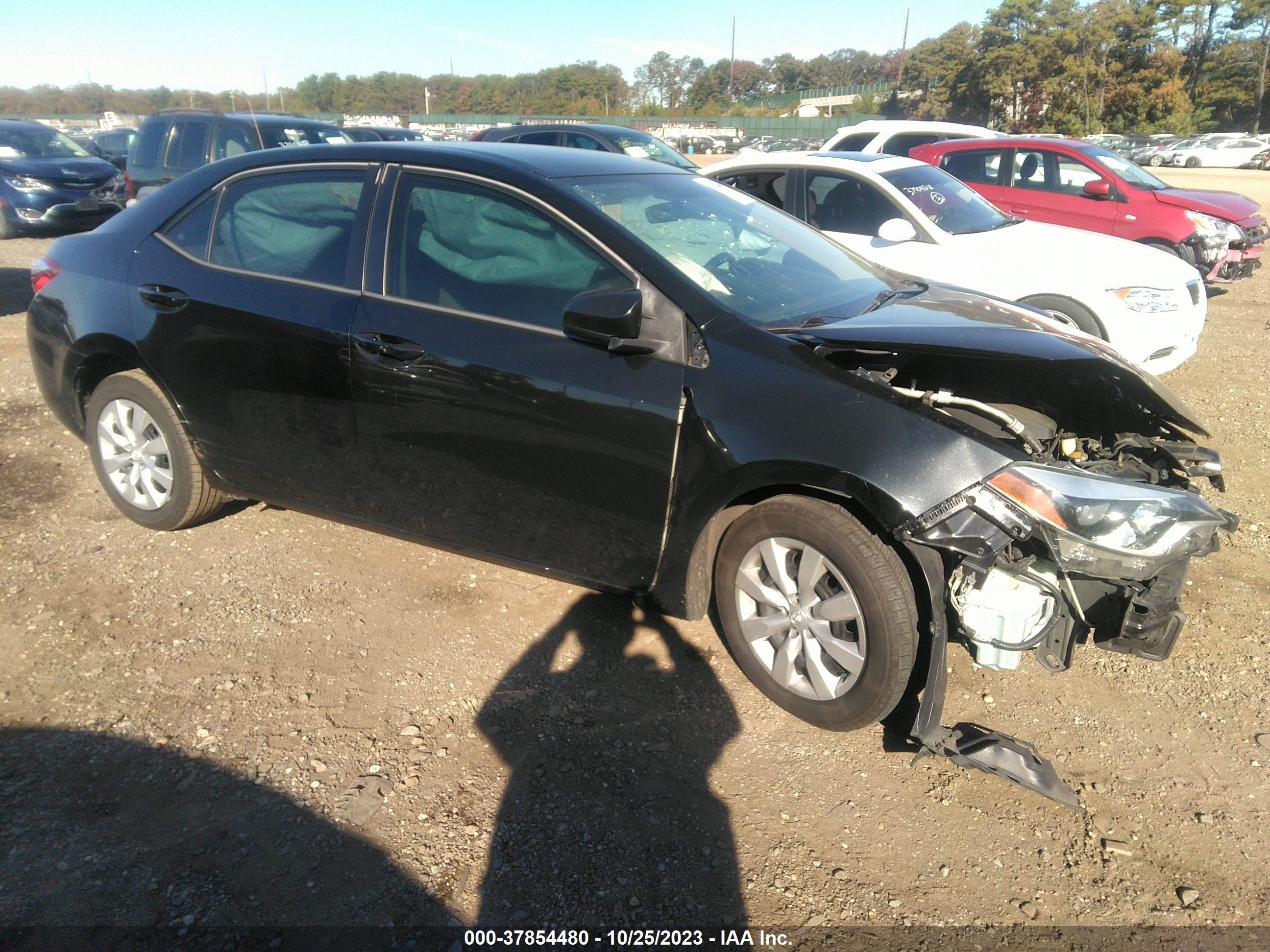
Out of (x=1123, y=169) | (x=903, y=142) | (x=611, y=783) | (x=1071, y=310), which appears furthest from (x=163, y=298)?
(x=903, y=142)

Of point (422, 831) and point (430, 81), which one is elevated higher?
point (430, 81)

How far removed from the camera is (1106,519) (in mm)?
2672

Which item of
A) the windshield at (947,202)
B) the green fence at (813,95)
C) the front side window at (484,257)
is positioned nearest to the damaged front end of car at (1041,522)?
the front side window at (484,257)

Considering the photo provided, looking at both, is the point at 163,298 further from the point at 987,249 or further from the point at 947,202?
the point at 947,202

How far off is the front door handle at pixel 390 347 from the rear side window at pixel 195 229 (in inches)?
40.9

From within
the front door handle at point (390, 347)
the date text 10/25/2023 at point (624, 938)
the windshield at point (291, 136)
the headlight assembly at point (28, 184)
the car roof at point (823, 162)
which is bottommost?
the date text 10/25/2023 at point (624, 938)

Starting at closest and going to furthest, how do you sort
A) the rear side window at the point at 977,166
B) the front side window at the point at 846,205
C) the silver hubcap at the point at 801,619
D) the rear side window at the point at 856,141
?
the silver hubcap at the point at 801,619
the front side window at the point at 846,205
the rear side window at the point at 977,166
the rear side window at the point at 856,141

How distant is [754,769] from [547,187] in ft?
7.03

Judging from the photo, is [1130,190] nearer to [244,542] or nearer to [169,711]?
[244,542]

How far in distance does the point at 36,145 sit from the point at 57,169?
4.38ft

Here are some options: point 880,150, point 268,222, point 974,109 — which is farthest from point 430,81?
point 268,222

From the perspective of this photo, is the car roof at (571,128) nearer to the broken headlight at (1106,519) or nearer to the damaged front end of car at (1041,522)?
the damaged front end of car at (1041,522)

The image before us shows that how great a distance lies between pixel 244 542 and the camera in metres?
4.35

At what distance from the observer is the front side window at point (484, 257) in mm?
3211
